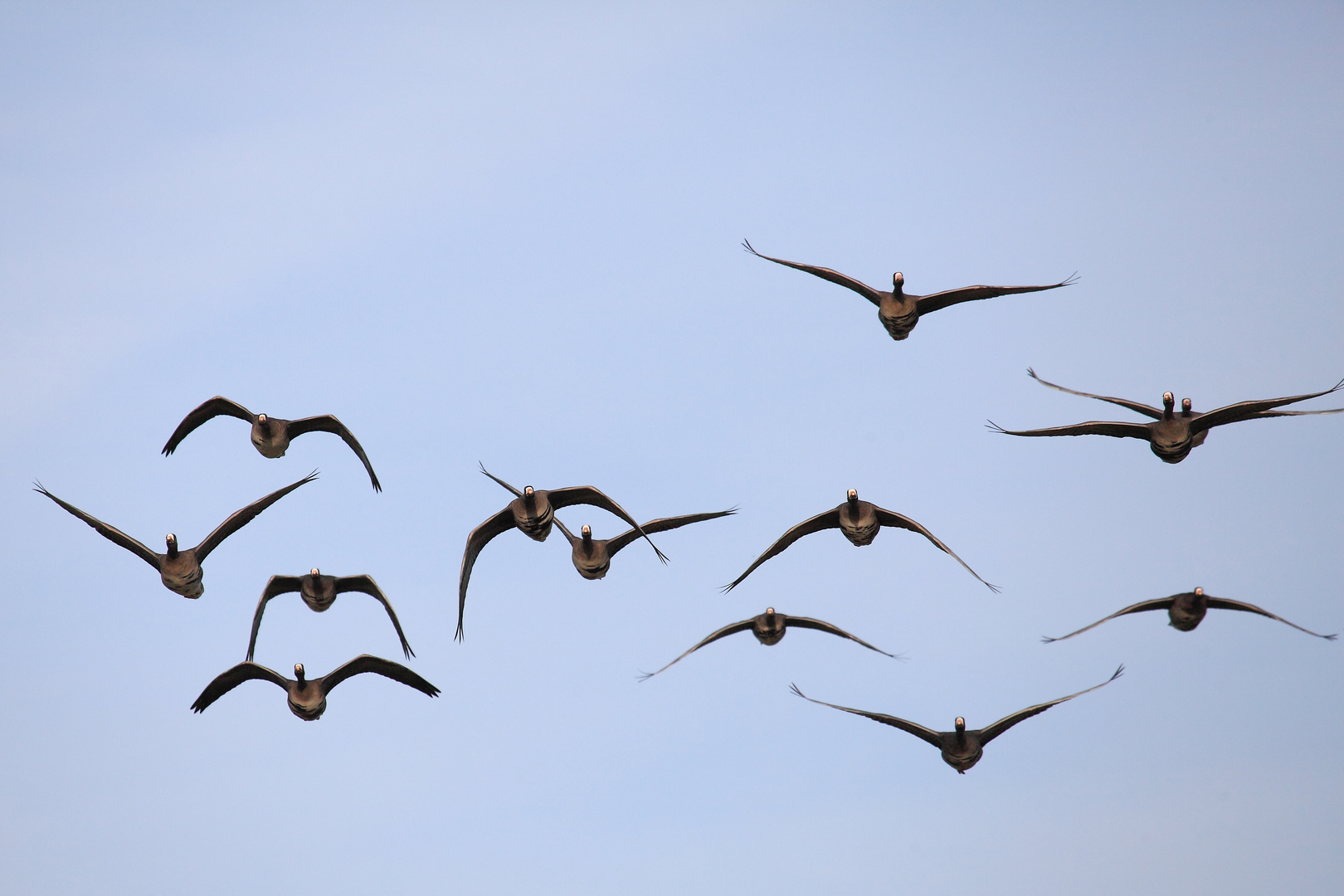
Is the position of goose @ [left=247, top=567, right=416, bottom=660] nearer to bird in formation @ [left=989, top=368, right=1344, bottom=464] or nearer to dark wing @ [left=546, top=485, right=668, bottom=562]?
dark wing @ [left=546, top=485, right=668, bottom=562]

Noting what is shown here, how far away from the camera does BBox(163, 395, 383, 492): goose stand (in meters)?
33.3

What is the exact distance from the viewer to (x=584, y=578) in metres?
34.3

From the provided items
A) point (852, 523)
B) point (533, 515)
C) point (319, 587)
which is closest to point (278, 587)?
point (319, 587)

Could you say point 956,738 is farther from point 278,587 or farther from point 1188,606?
point 278,587

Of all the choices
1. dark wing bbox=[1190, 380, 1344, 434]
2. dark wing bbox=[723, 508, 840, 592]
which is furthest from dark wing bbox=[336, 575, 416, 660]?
dark wing bbox=[1190, 380, 1344, 434]

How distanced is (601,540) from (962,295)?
30.7 ft

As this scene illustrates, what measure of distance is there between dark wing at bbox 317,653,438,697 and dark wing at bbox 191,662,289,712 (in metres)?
0.94

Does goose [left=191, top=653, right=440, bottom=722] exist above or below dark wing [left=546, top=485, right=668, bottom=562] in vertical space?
below

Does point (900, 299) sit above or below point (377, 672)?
above

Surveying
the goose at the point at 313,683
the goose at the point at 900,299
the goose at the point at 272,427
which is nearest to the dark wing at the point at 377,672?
the goose at the point at 313,683

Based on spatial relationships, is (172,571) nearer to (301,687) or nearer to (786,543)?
(301,687)

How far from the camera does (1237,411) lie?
3023 centimetres

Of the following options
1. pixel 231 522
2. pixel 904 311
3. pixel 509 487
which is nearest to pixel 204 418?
pixel 231 522

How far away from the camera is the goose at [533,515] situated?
31.3 m
